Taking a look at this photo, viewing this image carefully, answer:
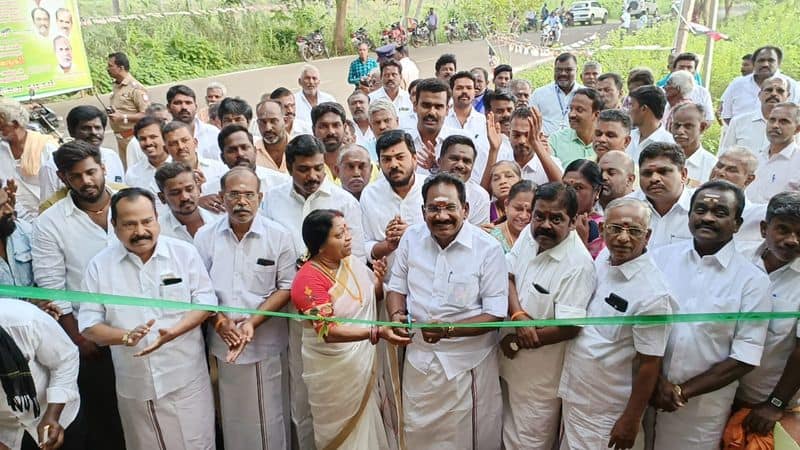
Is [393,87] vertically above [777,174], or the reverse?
[393,87]

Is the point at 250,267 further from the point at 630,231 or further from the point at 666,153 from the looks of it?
the point at 666,153

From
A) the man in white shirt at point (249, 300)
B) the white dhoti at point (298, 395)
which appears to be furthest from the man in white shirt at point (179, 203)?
the white dhoti at point (298, 395)

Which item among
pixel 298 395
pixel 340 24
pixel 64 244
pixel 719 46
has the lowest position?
pixel 298 395

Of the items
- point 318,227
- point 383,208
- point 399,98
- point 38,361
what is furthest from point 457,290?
point 399,98

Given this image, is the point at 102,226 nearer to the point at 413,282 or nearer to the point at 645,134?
the point at 413,282

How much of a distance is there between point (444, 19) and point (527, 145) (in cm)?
923

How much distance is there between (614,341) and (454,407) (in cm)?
82

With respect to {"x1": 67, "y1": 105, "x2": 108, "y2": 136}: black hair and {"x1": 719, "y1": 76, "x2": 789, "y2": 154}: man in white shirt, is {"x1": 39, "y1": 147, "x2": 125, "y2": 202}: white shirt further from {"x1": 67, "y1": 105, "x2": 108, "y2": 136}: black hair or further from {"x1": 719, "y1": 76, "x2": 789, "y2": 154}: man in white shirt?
{"x1": 719, "y1": 76, "x2": 789, "y2": 154}: man in white shirt

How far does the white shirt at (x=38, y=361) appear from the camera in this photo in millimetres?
2463

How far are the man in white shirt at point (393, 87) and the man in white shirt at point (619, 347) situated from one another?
4.22 meters

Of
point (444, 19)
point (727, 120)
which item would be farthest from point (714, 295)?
point (444, 19)

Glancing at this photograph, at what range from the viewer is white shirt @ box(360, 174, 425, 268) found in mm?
3459

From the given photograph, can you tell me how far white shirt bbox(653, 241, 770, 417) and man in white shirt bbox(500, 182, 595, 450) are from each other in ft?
1.29

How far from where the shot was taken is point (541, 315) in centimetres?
263
